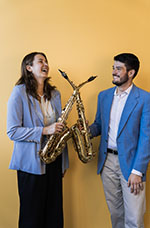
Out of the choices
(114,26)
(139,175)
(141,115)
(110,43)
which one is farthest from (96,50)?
(139,175)

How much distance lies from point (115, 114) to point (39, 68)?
0.69 m

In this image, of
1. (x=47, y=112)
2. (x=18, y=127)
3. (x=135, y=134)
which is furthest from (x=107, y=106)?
(x=18, y=127)

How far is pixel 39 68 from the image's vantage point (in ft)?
5.28

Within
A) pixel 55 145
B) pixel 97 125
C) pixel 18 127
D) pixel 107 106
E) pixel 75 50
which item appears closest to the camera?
pixel 18 127

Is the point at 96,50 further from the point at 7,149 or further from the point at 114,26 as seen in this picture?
the point at 7,149

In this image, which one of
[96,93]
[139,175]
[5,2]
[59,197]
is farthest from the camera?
[96,93]

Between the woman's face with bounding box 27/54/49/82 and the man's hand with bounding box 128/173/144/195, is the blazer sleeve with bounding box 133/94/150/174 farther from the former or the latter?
the woman's face with bounding box 27/54/49/82

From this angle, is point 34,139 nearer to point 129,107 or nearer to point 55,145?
point 55,145

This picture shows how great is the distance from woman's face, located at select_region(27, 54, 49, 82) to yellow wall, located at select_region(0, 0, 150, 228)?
31cm

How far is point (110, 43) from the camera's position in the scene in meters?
2.00

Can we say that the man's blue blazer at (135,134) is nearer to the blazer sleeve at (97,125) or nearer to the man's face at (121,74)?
the man's face at (121,74)

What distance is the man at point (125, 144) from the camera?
60.9 inches

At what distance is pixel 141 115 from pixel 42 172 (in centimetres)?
83

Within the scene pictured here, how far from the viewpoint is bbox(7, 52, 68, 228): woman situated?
1.52 metres
